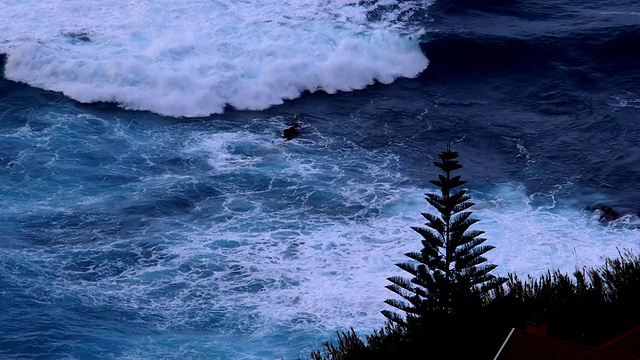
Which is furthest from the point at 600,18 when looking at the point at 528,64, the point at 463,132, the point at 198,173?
the point at 198,173

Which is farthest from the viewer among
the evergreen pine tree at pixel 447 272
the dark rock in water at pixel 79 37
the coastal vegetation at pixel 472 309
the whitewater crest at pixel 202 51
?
the dark rock in water at pixel 79 37

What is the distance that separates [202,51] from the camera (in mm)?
36406

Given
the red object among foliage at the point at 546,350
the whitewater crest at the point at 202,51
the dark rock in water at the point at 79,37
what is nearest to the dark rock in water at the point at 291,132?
the whitewater crest at the point at 202,51

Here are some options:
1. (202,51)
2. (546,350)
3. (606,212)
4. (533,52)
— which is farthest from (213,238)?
(533,52)

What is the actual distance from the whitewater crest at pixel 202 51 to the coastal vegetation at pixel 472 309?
15.8 metres

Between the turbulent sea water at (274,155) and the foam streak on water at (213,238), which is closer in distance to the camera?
the foam streak on water at (213,238)

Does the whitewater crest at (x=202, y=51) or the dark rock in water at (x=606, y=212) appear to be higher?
the whitewater crest at (x=202, y=51)

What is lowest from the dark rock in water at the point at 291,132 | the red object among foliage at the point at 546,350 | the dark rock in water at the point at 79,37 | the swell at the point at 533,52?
the red object among foliage at the point at 546,350

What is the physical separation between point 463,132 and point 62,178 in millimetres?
12540

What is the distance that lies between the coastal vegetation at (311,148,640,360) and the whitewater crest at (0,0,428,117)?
15802 mm

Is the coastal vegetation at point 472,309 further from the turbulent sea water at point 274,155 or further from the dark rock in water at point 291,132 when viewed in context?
the dark rock in water at point 291,132

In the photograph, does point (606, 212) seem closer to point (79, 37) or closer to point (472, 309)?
point (472, 309)

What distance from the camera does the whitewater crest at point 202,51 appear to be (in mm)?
34406

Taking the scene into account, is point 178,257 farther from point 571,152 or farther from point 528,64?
point 528,64
